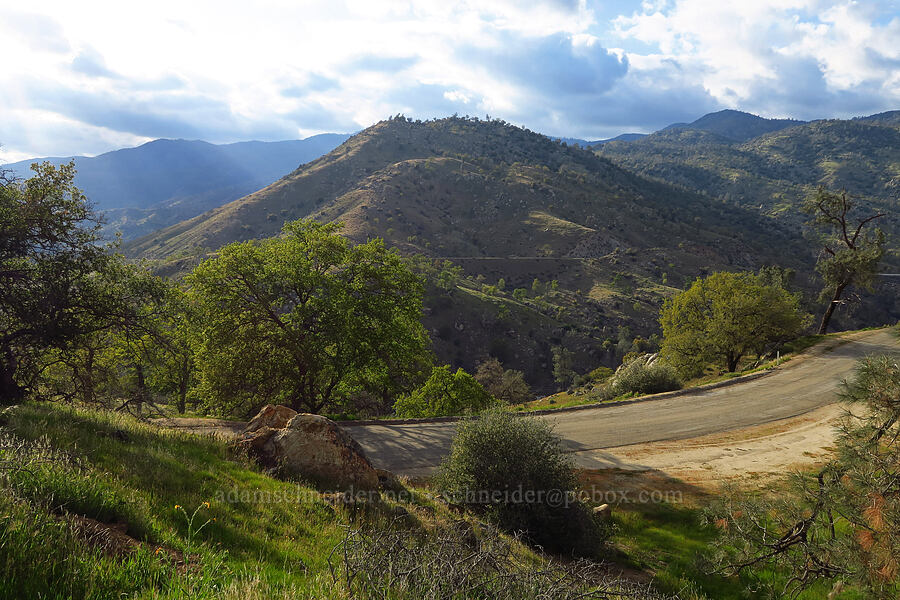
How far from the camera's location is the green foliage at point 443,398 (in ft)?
80.1

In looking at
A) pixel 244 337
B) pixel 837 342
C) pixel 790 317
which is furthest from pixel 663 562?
pixel 837 342

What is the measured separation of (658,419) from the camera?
65.1ft

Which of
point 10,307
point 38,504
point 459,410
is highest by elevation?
point 10,307

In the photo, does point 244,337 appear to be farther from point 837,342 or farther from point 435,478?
point 837,342

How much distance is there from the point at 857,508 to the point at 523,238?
144m

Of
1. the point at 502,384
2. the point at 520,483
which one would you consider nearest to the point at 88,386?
the point at 520,483

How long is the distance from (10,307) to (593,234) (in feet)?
469

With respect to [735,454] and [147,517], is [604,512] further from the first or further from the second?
[147,517]

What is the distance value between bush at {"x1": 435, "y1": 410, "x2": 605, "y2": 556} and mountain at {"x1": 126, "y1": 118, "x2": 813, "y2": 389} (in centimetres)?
8076

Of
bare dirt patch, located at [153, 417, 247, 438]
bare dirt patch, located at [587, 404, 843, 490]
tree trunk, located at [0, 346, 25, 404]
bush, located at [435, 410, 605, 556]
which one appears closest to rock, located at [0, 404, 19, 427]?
tree trunk, located at [0, 346, 25, 404]

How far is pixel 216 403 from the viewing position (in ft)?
60.7

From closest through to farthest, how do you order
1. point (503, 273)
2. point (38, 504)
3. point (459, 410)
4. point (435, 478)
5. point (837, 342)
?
Result: point (38, 504) → point (435, 478) → point (459, 410) → point (837, 342) → point (503, 273)

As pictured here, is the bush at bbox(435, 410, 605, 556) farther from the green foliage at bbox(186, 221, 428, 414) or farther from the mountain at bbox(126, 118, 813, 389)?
the mountain at bbox(126, 118, 813, 389)

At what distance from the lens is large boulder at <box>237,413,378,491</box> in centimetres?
925
